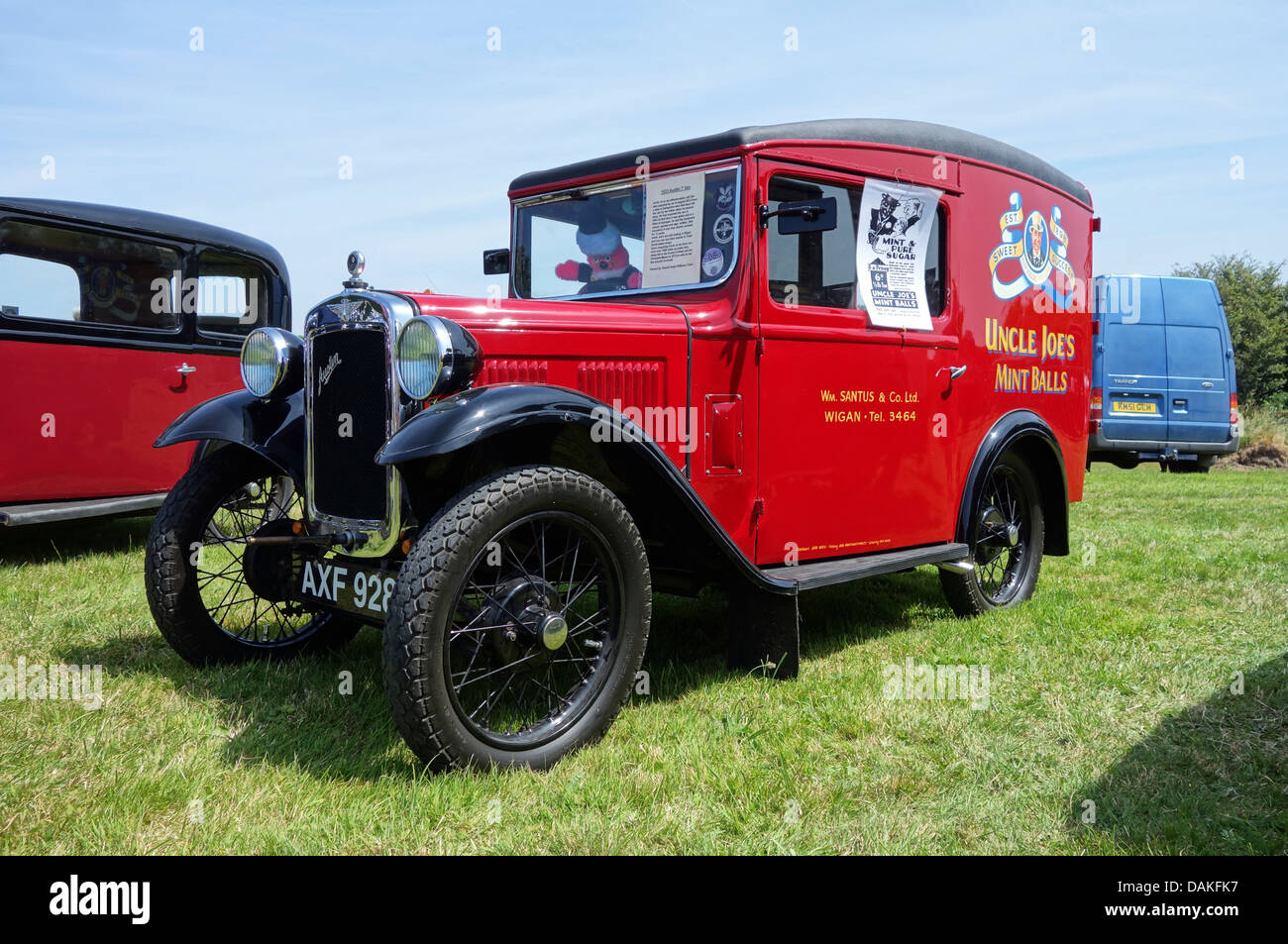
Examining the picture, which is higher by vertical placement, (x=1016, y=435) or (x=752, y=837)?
(x=1016, y=435)

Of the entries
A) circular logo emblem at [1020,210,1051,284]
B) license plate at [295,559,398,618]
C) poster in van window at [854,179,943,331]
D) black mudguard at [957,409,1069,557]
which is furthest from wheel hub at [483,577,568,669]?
circular logo emblem at [1020,210,1051,284]

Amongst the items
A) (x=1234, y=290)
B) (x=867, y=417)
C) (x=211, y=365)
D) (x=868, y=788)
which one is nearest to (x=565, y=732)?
(x=868, y=788)

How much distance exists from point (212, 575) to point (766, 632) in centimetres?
218

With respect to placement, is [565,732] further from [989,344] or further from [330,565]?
[989,344]

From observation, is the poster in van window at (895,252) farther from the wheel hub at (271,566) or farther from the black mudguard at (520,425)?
the wheel hub at (271,566)

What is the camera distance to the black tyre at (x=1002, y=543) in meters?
4.78

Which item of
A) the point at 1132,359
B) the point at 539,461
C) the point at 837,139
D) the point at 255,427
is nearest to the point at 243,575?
the point at 255,427

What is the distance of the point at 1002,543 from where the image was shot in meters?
5.00

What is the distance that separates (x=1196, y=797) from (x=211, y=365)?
6320mm

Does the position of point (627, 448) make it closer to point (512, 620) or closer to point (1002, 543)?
point (512, 620)

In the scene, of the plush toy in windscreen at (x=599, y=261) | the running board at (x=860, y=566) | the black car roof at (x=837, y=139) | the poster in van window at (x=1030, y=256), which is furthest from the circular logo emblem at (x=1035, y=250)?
the plush toy in windscreen at (x=599, y=261)

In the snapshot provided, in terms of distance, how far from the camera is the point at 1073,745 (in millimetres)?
3123

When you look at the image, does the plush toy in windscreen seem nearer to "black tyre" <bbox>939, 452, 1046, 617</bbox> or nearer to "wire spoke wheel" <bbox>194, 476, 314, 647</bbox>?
"wire spoke wheel" <bbox>194, 476, 314, 647</bbox>

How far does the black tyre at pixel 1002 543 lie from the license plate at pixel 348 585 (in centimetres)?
292
